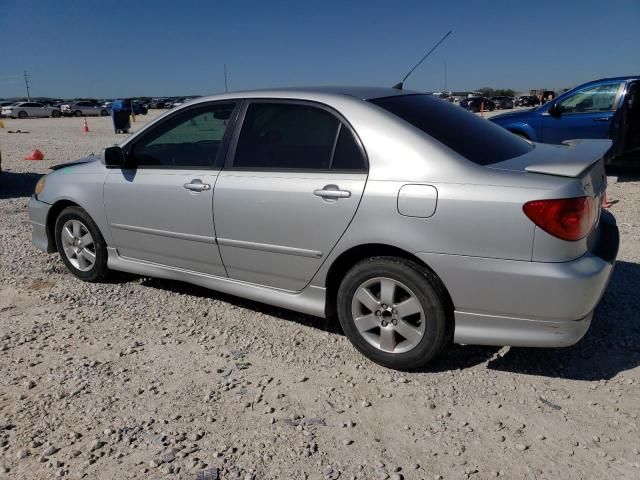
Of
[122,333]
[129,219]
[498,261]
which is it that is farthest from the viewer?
[129,219]

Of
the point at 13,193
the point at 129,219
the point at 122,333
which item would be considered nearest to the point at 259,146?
the point at 129,219

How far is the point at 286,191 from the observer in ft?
11.0

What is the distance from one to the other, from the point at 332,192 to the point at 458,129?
89cm

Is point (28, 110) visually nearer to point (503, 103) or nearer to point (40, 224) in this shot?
point (503, 103)

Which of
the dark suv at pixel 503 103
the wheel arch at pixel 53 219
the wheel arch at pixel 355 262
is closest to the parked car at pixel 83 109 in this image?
the dark suv at pixel 503 103

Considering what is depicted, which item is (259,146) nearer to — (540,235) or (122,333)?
(122,333)

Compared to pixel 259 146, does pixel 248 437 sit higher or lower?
lower

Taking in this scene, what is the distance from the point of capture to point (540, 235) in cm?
267

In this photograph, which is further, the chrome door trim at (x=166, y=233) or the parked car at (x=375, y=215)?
the chrome door trim at (x=166, y=233)

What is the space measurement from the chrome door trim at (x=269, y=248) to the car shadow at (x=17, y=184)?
6.37m

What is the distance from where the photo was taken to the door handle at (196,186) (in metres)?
3.71

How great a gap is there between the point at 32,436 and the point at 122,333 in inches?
46.1

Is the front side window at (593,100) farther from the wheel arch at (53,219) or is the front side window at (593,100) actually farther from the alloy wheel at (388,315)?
the wheel arch at (53,219)

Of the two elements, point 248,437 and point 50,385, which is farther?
point 50,385
